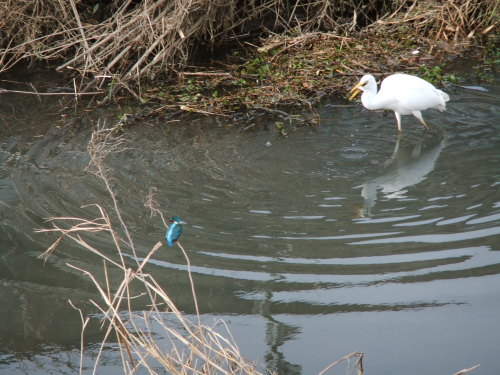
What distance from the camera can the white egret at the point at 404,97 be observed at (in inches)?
254

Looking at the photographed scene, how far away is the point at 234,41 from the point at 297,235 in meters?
5.20

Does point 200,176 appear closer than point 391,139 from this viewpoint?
Yes

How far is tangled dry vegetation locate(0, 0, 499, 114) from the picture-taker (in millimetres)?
7941

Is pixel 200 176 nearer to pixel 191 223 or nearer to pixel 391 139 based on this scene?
pixel 191 223

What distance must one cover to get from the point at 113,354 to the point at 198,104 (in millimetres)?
4124

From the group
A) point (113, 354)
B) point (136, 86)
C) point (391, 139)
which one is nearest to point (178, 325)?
point (113, 354)

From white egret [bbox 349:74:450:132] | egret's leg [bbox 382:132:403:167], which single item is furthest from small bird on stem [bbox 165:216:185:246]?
white egret [bbox 349:74:450:132]

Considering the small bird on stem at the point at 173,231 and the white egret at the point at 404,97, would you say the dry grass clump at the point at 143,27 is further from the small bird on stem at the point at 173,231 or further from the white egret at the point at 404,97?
the small bird on stem at the point at 173,231

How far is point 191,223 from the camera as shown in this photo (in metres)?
5.08

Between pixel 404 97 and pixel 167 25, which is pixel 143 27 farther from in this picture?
pixel 404 97

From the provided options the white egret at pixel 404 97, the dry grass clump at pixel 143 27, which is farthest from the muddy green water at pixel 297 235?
the dry grass clump at pixel 143 27

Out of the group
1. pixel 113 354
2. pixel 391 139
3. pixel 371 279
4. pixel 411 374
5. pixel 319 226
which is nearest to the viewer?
pixel 411 374

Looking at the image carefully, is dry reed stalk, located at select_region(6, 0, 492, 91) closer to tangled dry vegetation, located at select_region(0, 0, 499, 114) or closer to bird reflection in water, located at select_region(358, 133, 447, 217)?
tangled dry vegetation, located at select_region(0, 0, 499, 114)

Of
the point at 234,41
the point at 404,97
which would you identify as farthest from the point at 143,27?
the point at 404,97
